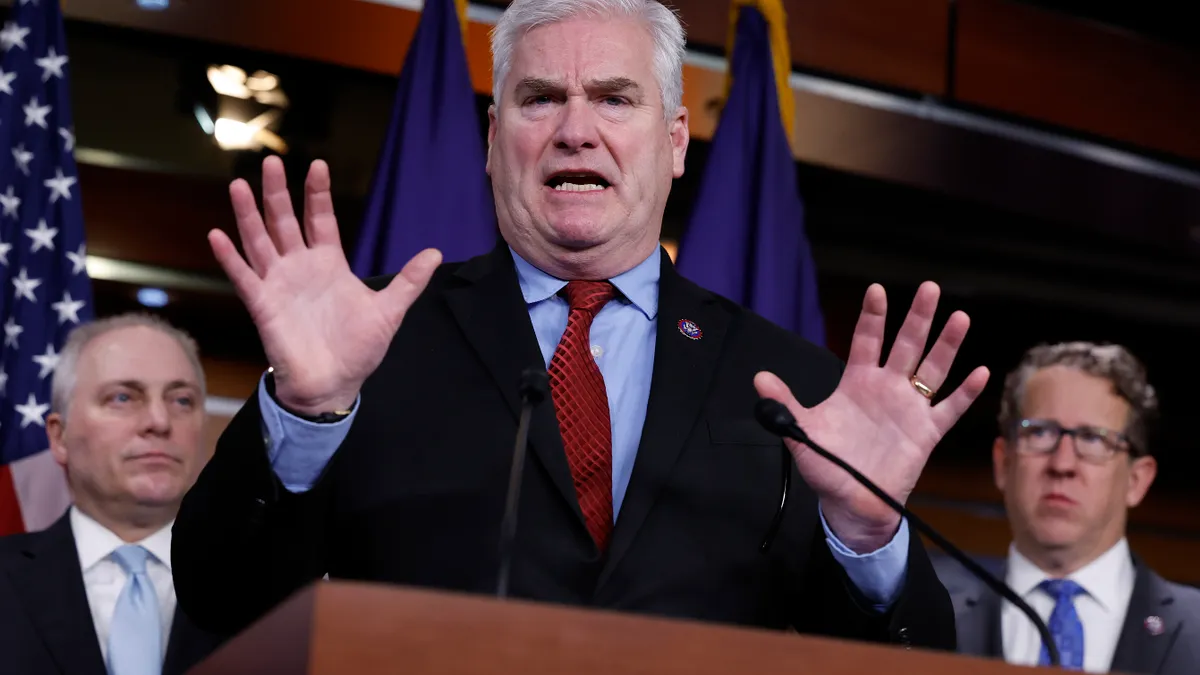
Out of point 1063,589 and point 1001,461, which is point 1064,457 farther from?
point 1063,589

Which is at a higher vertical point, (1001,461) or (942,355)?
(942,355)

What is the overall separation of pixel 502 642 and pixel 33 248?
268 centimetres

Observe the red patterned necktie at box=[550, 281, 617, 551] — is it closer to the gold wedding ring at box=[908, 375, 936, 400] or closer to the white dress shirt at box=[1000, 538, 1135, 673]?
the gold wedding ring at box=[908, 375, 936, 400]

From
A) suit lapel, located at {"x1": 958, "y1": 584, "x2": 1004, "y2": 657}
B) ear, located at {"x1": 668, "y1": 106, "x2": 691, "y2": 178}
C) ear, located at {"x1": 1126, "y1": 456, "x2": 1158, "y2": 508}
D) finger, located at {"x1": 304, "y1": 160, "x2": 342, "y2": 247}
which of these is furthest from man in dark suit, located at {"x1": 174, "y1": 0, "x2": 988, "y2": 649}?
ear, located at {"x1": 1126, "y1": 456, "x2": 1158, "y2": 508}

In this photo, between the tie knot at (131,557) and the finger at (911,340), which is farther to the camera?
the tie knot at (131,557)

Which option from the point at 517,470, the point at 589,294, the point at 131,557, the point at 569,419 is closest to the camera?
the point at 517,470

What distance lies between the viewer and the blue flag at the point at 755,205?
3.47 meters

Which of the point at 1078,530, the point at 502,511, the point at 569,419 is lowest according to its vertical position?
the point at 1078,530

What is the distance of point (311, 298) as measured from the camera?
1626 mm

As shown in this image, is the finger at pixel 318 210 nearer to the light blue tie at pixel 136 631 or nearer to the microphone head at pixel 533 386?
the microphone head at pixel 533 386

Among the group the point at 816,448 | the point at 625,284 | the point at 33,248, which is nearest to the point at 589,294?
the point at 625,284

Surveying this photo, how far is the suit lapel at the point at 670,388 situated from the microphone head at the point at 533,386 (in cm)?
28

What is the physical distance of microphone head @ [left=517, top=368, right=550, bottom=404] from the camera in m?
1.51

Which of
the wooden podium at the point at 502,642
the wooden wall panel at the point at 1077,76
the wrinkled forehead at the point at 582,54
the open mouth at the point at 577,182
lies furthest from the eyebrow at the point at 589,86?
the wooden wall panel at the point at 1077,76
